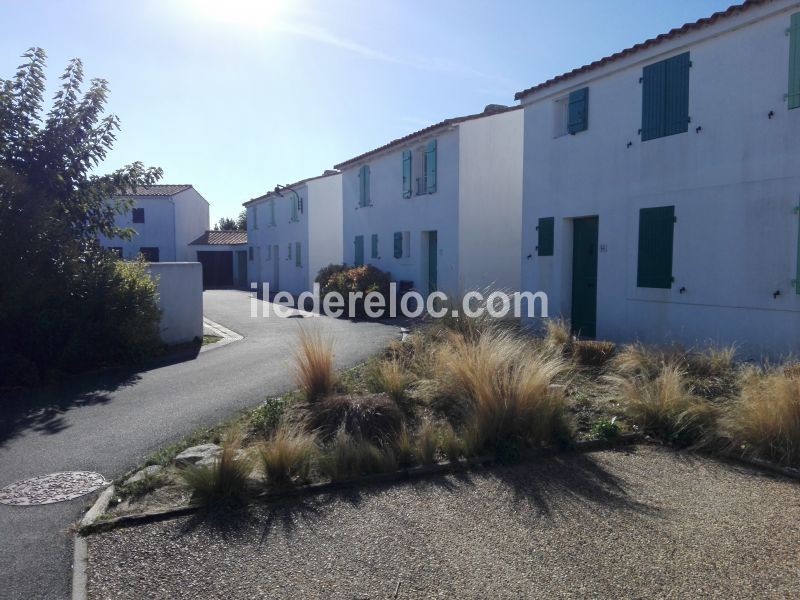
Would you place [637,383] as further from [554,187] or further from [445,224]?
[445,224]

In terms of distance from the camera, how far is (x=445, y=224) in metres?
16.5

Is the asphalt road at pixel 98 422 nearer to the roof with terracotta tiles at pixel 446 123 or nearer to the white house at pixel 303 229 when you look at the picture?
the roof with terracotta tiles at pixel 446 123

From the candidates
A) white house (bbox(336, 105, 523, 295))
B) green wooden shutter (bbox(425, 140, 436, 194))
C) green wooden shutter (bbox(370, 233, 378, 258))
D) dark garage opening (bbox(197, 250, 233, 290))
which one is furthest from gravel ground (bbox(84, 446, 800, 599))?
dark garage opening (bbox(197, 250, 233, 290))

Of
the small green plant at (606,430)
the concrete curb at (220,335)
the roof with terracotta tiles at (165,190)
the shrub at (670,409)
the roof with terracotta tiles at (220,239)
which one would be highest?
the roof with terracotta tiles at (165,190)

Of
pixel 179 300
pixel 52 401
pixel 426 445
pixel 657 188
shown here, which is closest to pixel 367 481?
pixel 426 445

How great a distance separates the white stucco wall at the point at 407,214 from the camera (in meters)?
16.2

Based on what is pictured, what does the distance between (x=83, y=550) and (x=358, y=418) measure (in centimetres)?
262

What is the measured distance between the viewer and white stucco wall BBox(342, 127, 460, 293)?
16.2 meters

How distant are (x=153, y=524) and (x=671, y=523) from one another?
344cm

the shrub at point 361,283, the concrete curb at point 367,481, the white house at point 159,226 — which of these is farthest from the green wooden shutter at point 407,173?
the white house at point 159,226

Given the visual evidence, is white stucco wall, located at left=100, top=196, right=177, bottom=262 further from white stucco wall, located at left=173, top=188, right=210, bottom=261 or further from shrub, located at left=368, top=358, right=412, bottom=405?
shrub, located at left=368, top=358, right=412, bottom=405

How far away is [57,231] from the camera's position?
9.74m

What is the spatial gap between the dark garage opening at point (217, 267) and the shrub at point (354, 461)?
3540cm

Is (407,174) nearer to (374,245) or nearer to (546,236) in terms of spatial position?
(374,245)
